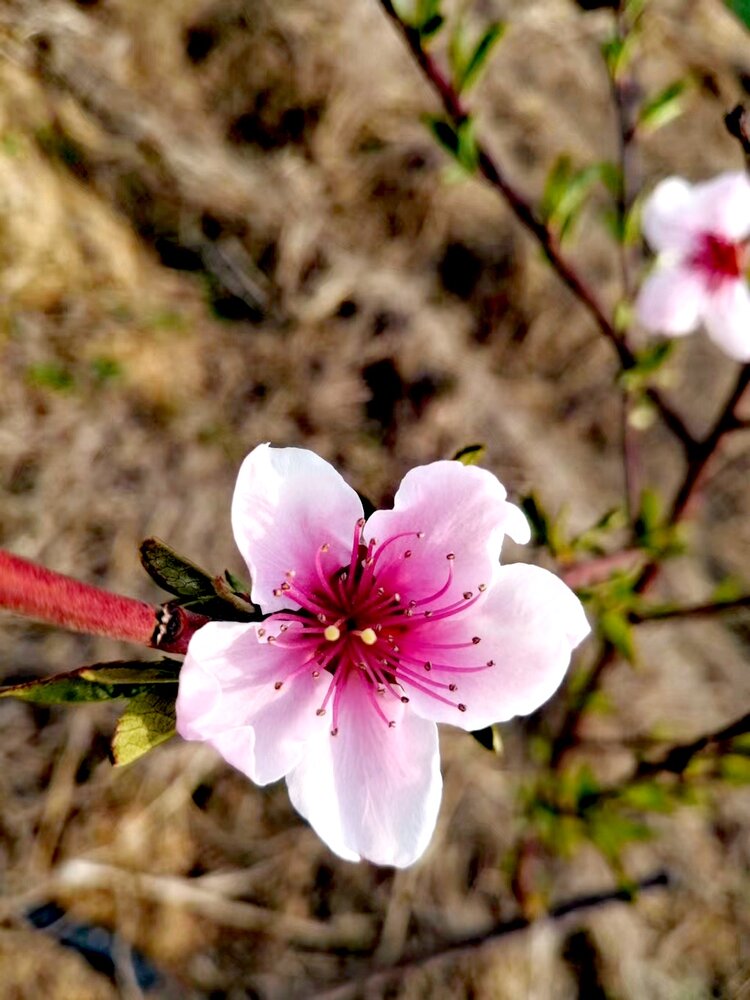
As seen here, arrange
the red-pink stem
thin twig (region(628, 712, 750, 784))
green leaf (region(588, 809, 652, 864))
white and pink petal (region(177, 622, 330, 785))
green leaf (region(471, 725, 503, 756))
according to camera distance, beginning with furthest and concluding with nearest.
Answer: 1. green leaf (region(588, 809, 652, 864))
2. thin twig (region(628, 712, 750, 784))
3. green leaf (region(471, 725, 503, 756))
4. white and pink petal (region(177, 622, 330, 785))
5. the red-pink stem

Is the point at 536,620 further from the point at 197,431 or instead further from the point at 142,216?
the point at 142,216

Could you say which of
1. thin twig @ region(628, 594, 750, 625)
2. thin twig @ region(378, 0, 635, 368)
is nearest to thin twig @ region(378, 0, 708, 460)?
thin twig @ region(378, 0, 635, 368)

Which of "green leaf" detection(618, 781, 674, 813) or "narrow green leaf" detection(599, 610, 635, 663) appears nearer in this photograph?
"narrow green leaf" detection(599, 610, 635, 663)

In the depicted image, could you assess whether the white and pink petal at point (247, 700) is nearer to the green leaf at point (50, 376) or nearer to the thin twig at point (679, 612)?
the thin twig at point (679, 612)

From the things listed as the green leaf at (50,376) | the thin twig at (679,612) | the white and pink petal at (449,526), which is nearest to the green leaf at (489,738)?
the white and pink petal at (449,526)

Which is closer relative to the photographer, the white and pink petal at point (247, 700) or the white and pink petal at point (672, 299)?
the white and pink petal at point (247, 700)

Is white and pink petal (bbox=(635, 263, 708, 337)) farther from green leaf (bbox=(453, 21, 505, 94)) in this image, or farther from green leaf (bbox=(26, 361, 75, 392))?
green leaf (bbox=(26, 361, 75, 392))

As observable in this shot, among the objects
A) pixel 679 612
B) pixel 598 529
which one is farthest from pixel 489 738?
pixel 679 612
